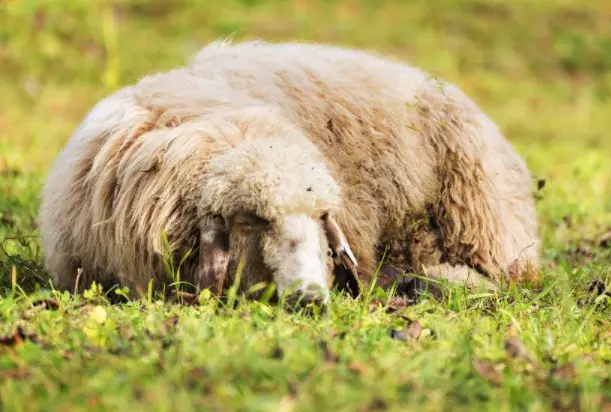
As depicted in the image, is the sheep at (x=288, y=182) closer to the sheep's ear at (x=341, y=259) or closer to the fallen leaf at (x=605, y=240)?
the sheep's ear at (x=341, y=259)

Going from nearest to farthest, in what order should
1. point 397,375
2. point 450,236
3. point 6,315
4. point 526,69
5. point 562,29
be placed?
point 397,375, point 6,315, point 450,236, point 526,69, point 562,29

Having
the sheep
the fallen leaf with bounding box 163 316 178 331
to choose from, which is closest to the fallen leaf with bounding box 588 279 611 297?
the sheep

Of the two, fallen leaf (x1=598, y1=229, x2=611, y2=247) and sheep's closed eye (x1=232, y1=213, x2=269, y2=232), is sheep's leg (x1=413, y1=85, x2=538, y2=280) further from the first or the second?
sheep's closed eye (x1=232, y1=213, x2=269, y2=232)

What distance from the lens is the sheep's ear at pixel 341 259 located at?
4143mm

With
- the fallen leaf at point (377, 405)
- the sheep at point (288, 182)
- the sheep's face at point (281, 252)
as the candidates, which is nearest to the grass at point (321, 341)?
the fallen leaf at point (377, 405)

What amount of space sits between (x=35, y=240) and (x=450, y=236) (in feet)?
7.16

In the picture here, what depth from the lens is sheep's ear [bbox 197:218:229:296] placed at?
3975mm

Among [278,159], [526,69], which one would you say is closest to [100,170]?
[278,159]

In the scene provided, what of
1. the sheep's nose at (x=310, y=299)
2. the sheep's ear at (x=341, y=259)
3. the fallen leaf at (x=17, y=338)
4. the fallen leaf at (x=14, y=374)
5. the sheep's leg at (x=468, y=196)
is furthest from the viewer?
the sheep's leg at (x=468, y=196)

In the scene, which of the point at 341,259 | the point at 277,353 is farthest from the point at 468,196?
the point at 277,353

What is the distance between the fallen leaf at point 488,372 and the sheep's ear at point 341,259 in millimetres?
1133

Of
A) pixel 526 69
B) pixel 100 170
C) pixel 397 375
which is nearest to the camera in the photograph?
pixel 397 375

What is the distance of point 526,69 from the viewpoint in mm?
14789

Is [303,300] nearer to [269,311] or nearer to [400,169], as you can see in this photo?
[269,311]
